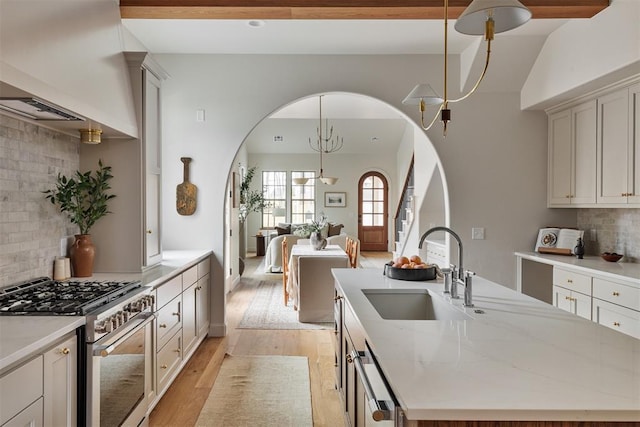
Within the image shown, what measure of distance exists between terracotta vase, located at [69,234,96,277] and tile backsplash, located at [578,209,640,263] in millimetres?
4106

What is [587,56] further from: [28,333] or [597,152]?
[28,333]

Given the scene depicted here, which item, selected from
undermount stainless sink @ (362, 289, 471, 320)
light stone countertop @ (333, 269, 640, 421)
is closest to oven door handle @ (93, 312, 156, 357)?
light stone countertop @ (333, 269, 640, 421)

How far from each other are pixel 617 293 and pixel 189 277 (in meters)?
3.12

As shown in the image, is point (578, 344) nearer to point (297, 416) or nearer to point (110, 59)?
point (297, 416)

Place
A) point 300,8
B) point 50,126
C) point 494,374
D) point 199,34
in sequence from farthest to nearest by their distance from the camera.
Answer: point 199,34 < point 300,8 < point 50,126 < point 494,374

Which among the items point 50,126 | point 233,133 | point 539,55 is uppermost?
point 539,55

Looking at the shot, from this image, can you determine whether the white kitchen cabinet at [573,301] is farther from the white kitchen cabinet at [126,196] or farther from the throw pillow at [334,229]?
the throw pillow at [334,229]

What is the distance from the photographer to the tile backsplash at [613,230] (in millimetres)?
3615

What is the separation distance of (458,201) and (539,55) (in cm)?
148

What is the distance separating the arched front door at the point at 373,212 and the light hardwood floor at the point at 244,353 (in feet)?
24.9

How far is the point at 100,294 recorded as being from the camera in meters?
2.14

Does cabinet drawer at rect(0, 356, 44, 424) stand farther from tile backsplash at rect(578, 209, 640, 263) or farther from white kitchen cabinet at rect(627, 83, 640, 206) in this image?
tile backsplash at rect(578, 209, 640, 263)

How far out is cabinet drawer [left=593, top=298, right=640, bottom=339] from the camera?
2.80m

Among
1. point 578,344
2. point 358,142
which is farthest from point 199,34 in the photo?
point 358,142
